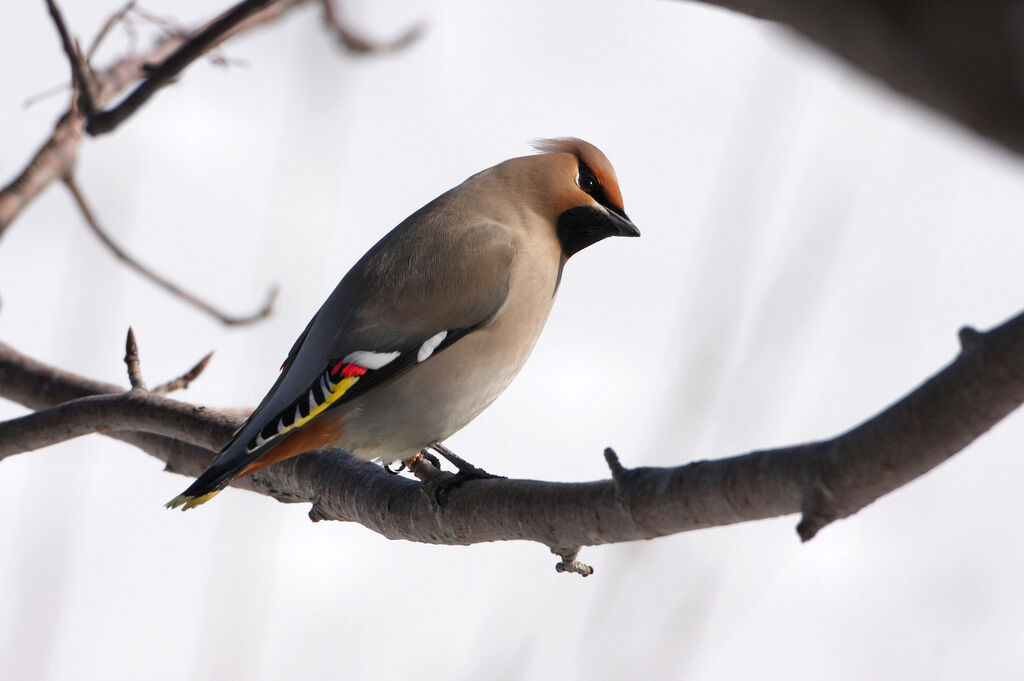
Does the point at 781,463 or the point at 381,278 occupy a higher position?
the point at 381,278

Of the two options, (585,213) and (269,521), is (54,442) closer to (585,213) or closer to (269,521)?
(269,521)

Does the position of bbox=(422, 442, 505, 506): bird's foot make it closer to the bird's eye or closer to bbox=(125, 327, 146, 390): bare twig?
bbox=(125, 327, 146, 390): bare twig

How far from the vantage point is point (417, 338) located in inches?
121

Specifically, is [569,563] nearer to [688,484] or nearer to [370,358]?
[688,484]

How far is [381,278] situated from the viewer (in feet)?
10.4

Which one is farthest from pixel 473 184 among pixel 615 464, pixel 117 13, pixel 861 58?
pixel 861 58

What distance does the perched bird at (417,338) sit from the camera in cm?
290

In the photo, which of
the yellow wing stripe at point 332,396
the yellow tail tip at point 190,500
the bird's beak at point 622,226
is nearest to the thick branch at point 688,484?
the yellow wing stripe at point 332,396

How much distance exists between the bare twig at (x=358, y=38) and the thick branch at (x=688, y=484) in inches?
70.9

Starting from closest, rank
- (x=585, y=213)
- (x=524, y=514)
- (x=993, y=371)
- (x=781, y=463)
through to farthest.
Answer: (x=993, y=371) → (x=781, y=463) → (x=524, y=514) → (x=585, y=213)

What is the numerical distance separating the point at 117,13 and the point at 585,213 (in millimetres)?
1506

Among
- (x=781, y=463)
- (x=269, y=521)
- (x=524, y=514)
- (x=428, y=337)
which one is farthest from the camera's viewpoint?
(x=428, y=337)

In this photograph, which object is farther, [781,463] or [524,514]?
[524,514]

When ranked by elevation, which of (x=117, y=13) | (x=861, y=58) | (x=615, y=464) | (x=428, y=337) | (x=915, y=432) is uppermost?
(x=117, y=13)
